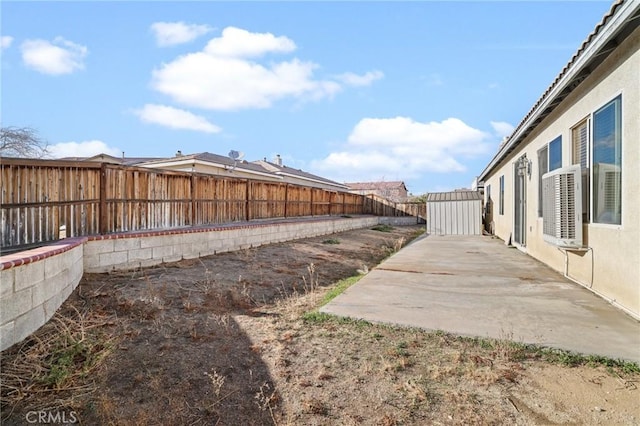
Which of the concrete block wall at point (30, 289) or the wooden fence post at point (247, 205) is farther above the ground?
the wooden fence post at point (247, 205)

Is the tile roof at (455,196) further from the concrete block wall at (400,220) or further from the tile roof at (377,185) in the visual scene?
the tile roof at (377,185)

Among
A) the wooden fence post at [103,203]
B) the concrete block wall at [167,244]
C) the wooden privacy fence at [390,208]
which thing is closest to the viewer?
the concrete block wall at [167,244]

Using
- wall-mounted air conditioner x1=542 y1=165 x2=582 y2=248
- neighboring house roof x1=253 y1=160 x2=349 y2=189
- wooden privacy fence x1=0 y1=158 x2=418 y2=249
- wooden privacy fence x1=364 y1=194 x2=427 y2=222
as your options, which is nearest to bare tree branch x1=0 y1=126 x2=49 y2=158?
neighboring house roof x1=253 y1=160 x2=349 y2=189

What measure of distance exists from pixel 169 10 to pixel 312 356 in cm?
719

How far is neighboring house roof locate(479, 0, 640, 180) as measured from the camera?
338 cm

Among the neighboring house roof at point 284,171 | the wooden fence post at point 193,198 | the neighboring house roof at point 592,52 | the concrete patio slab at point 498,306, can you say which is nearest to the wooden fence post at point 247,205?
the wooden fence post at point 193,198

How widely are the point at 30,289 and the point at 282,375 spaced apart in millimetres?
2626

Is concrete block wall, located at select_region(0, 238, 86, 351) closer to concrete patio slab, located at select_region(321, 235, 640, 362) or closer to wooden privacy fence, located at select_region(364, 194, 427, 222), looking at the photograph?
concrete patio slab, located at select_region(321, 235, 640, 362)

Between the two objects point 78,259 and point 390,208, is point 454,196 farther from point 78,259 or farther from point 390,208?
point 78,259

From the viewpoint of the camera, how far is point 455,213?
612 inches

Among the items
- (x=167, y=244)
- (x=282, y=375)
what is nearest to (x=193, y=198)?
(x=167, y=244)

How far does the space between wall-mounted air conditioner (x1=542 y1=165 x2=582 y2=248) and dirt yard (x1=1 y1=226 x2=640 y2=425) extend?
8.77 ft

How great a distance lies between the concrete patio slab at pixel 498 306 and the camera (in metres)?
3.26

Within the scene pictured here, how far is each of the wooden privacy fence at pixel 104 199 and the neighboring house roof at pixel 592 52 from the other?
7.41 m
